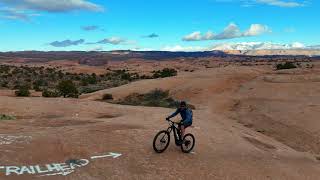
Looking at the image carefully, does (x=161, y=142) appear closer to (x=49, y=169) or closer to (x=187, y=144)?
(x=187, y=144)

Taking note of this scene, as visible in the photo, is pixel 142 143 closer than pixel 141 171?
No

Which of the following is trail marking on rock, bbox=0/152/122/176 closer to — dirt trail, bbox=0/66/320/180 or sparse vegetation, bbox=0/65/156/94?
dirt trail, bbox=0/66/320/180

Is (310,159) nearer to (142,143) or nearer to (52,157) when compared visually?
(142,143)

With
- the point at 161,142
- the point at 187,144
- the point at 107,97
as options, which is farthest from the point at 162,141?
the point at 107,97

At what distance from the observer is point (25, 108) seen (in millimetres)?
23328

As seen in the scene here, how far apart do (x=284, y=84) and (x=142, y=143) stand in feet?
69.8

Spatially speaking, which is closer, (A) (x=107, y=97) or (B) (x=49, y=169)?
(B) (x=49, y=169)

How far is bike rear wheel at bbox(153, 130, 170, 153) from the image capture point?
12922mm

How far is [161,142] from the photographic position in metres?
13.0

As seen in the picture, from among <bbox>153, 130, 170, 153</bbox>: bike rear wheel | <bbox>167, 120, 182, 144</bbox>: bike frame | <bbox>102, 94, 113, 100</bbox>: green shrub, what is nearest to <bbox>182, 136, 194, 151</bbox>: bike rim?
<bbox>167, 120, 182, 144</bbox>: bike frame

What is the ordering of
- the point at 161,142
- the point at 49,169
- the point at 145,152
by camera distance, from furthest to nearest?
the point at 161,142, the point at 145,152, the point at 49,169

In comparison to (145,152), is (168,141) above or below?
above

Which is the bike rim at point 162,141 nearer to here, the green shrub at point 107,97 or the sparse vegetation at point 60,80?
the green shrub at point 107,97

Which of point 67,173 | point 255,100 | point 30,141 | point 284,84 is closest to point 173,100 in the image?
point 255,100
